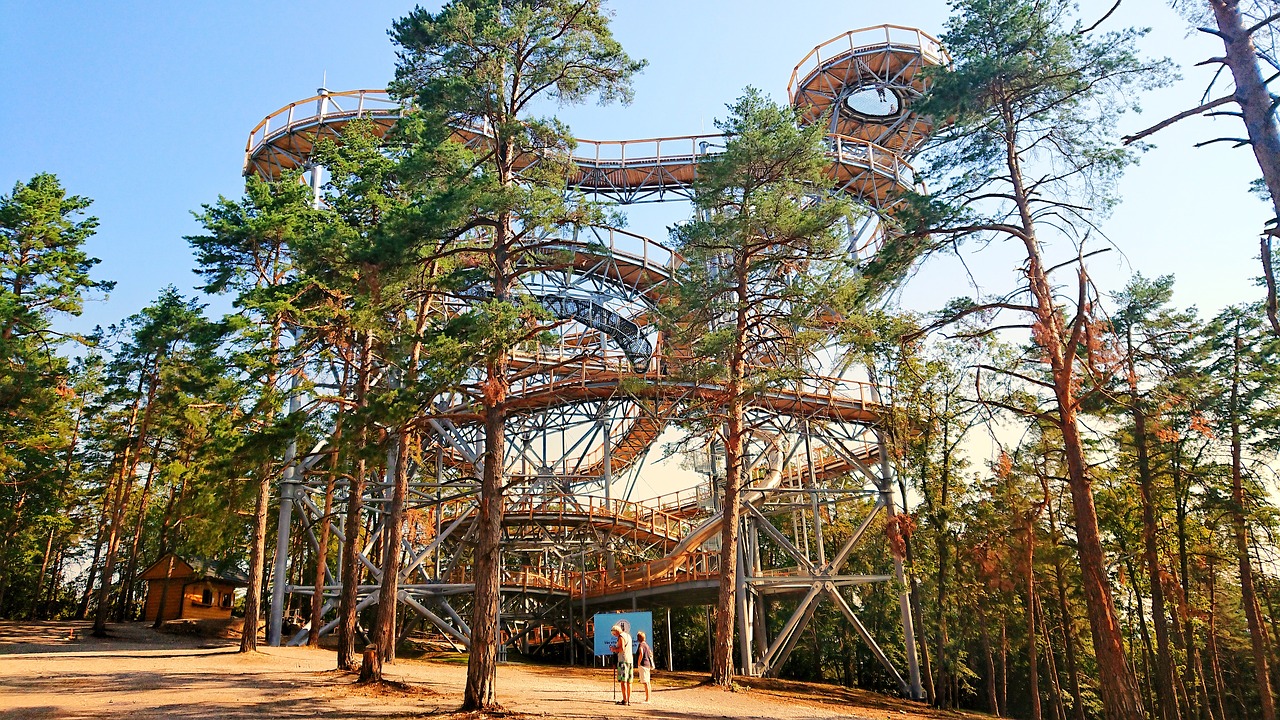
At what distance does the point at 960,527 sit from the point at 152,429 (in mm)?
25014

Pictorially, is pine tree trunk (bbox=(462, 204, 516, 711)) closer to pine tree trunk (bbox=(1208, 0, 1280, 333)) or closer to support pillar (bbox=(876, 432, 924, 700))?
pine tree trunk (bbox=(1208, 0, 1280, 333))

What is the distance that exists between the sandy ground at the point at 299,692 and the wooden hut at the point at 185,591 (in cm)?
856

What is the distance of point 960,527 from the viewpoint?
22500mm

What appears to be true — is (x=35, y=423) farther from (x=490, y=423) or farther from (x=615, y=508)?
(x=490, y=423)

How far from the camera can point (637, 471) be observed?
88.0ft

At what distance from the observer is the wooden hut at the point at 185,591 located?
28.2 metres

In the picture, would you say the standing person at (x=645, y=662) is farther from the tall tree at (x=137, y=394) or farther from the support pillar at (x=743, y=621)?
the tall tree at (x=137, y=394)

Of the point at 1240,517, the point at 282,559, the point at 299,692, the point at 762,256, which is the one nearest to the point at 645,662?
the point at 299,692

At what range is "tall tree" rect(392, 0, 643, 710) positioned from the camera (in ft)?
37.0

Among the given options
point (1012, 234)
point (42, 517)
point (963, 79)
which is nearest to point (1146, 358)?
point (1012, 234)

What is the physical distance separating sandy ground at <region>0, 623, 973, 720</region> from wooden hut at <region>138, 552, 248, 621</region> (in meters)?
8.56

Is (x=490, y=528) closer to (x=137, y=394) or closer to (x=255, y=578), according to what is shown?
(x=255, y=578)

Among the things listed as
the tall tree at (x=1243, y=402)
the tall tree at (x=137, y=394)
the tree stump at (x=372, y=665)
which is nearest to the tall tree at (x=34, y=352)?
the tall tree at (x=137, y=394)

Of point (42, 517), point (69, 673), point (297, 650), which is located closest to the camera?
point (69, 673)
